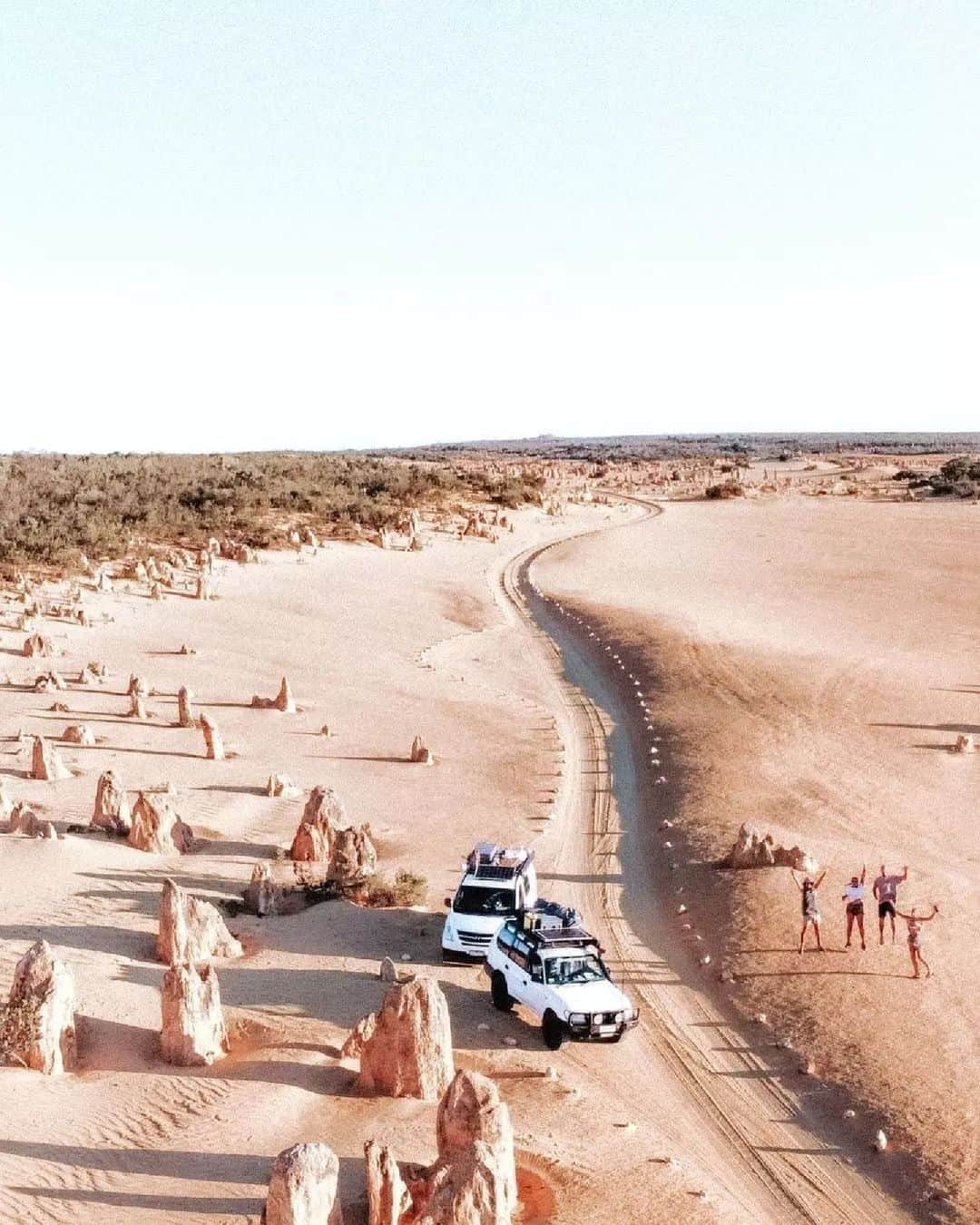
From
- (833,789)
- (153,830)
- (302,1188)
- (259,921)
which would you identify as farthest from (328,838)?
(302,1188)

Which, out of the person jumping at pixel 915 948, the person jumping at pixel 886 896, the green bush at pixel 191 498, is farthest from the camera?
the green bush at pixel 191 498

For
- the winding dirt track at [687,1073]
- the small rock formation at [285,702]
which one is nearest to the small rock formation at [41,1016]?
the winding dirt track at [687,1073]

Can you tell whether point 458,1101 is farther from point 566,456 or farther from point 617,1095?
point 566,456

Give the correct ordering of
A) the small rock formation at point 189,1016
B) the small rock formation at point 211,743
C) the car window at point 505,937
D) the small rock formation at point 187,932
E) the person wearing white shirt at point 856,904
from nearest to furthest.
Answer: the small rock formation at point 189,1016, the car window at point 505,937, the small rock formation at point 187,932, the person wearing white shirt at point 856,904, the small rock formation at point 211,743

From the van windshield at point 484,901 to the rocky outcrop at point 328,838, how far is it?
3107mm

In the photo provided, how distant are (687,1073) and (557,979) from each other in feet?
6.70

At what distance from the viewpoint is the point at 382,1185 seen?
11.6m

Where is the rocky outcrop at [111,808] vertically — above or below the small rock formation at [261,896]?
above

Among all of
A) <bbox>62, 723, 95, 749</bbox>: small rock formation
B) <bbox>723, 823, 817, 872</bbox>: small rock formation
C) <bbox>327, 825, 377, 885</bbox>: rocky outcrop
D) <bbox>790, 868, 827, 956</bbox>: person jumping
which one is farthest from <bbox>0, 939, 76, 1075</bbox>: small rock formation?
<bbox>62, 723, 95, 749</bbox>: small rock formation

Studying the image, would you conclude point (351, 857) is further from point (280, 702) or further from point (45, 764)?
point (280, 702)

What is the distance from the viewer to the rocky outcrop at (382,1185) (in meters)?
11.6

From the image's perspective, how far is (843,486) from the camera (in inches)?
4370

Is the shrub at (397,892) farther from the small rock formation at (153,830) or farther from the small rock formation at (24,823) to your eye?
the small rock formation at (24,823)

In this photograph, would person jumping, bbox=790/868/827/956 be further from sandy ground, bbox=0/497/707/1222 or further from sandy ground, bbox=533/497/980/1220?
sandy ground, bbox=0/497/707/1222
